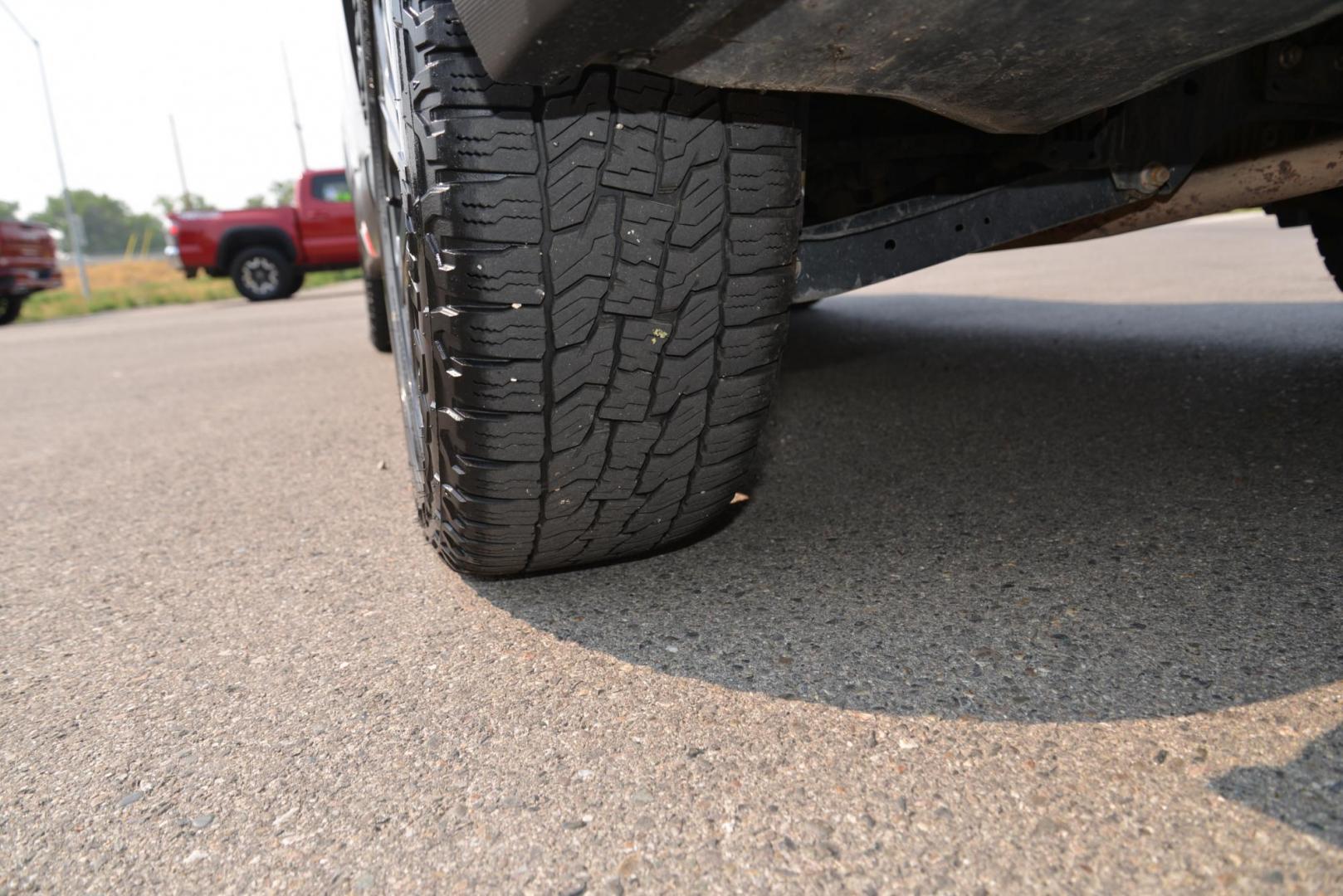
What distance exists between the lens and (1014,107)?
45.1 inches

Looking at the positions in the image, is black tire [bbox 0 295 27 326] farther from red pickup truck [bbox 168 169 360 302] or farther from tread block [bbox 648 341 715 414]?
tread block [bbox 648 341 715 414]

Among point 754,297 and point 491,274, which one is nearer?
point 491,274

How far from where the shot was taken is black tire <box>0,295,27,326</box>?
1344 centimetres

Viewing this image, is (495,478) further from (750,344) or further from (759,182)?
(759,182)

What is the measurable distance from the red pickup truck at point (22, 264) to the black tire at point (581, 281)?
14947 mm

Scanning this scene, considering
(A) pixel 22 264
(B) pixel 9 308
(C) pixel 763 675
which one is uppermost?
(A) pixel 22 264

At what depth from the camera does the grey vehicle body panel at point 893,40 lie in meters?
0.91

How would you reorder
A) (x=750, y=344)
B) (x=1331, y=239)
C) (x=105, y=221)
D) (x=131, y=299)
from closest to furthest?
(x=750, y=344) → (x=1331, y=239) → (x=131, y=299) → (x=105, y=221)

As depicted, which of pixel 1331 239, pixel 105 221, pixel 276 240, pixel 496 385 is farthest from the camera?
pixel 105 221

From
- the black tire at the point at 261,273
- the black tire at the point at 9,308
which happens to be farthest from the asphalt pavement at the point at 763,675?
the black tire at the point at 9,308

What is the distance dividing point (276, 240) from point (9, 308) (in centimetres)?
419

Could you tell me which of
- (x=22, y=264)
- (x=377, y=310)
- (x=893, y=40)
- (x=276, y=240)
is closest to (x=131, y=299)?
(x=22, y=264)

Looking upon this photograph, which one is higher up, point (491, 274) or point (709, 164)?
point (709, 164)

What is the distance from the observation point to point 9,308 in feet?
44.2
